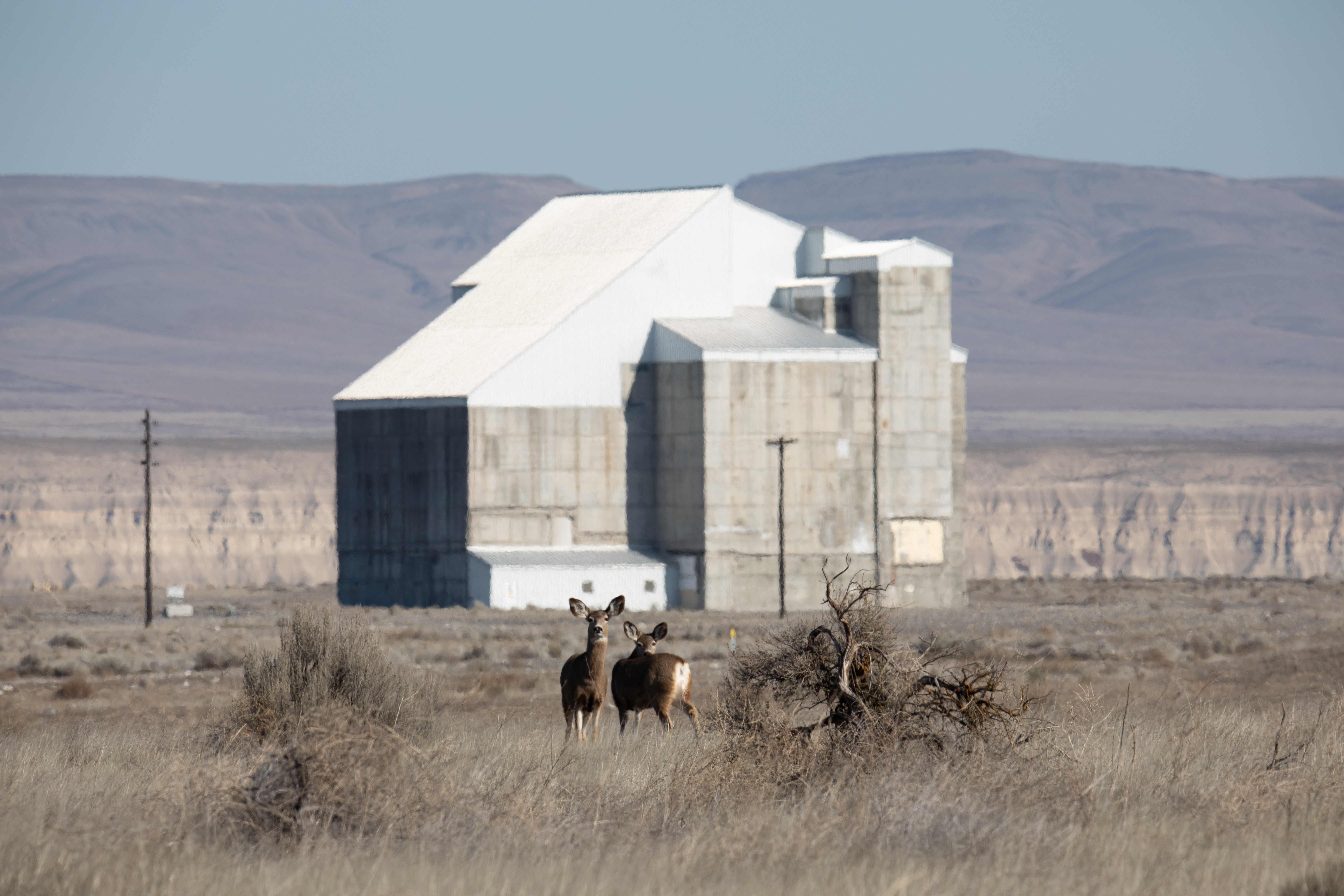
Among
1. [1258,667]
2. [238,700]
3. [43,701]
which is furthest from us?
[1258,667]

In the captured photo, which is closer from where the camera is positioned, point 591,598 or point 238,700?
point 238,700

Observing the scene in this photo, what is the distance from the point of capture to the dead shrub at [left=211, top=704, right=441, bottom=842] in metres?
13.9

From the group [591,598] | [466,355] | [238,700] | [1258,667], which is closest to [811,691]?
[238,700]

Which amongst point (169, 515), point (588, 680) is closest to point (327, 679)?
point (588, 680)

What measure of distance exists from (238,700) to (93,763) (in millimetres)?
1744

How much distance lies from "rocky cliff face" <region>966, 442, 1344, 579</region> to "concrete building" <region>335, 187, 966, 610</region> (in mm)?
81036

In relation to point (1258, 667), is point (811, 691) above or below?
above

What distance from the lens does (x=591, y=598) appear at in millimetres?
68062

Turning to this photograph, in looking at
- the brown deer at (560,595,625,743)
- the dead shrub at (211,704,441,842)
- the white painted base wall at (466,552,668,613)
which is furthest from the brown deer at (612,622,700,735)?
the white painted base wall at (466,552,668,613)

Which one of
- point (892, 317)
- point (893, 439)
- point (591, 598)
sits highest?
point (892, 317)

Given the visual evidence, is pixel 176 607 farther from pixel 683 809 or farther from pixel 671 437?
pixel 683 809

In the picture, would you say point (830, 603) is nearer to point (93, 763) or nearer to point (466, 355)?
point (93, 763)

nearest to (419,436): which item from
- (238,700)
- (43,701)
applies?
(43,701)

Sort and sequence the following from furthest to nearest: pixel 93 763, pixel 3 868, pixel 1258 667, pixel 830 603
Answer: pixel 1258 667
pixel 93 763
pixel 830 603
pixel 3 868
